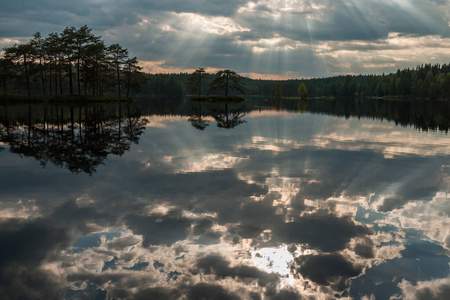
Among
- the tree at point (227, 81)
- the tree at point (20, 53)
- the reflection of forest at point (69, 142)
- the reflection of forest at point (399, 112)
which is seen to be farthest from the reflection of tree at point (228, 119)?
the tree at point (227, 81)

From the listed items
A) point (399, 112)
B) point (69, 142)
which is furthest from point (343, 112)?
point (69, 142)

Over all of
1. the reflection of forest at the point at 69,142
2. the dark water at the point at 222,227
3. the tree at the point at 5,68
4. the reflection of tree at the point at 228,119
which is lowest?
the dark water at the point at 222,227

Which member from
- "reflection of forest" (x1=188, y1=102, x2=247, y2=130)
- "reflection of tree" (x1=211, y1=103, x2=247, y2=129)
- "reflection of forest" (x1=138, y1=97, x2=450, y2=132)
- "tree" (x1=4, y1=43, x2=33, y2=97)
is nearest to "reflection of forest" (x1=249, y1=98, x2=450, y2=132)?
"reflection of forest" (x1=138, y1=97, x2=450, y2=132)

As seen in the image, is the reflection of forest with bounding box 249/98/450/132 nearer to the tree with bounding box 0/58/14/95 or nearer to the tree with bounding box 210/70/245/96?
the tree with bounding box 210/70/245/96

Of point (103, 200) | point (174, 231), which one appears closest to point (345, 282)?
point (174, 231)

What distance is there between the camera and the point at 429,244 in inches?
340

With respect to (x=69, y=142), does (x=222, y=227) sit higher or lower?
lower

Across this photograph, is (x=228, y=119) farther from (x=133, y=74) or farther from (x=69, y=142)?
(x=133, y=74)

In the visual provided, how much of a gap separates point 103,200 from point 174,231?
3.92 metres

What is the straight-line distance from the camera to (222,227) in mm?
9445

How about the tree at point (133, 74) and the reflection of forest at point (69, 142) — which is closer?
the reflection of forest at point (69, 142)

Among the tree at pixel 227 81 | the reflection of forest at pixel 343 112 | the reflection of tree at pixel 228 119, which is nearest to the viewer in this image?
the reflection of tree at pixel 228 119

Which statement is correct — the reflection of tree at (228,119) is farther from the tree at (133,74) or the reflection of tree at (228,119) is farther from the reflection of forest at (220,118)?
the tree at (133,74)

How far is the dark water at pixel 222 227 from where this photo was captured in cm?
671
